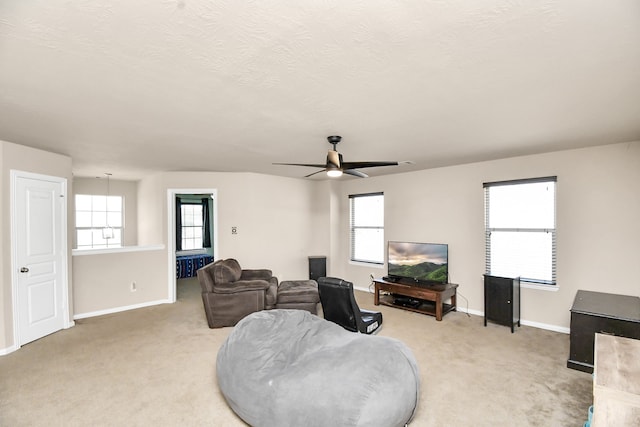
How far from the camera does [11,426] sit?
92.5 inches

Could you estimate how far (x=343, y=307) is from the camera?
3846 millimetres

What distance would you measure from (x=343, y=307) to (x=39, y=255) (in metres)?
4.05

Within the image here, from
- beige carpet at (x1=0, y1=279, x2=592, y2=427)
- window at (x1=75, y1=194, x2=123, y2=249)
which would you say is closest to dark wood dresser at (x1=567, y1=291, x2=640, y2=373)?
beige carpet at (x1=0, y1=279, x2=592, y2=427)

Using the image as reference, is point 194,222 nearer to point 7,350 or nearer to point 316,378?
point 7,350

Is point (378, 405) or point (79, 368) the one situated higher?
point (378, 405)

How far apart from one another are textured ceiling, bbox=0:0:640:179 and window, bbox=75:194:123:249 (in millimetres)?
4227

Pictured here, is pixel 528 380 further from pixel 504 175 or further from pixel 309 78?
pixel 309 78

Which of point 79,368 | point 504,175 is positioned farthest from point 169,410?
point 504,175

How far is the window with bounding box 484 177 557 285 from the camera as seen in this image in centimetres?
441

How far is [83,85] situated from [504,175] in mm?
5186

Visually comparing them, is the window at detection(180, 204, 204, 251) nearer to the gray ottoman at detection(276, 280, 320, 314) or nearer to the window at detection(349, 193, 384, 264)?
the window at detection(349, 193, 384, 264)

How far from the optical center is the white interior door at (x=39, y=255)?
3805 millimetres

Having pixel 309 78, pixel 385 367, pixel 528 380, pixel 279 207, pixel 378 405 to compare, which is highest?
pixel 309 78

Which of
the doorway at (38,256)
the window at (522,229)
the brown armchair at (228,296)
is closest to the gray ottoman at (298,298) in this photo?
the brown armchair at (228,296)
